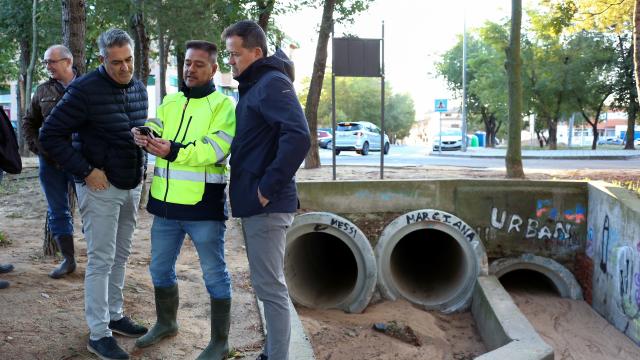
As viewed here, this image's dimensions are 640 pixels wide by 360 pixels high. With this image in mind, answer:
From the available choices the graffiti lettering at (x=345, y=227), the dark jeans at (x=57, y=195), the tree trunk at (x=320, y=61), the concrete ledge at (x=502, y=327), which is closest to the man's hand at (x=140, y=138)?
the dark jeans at (x=57, y=195)

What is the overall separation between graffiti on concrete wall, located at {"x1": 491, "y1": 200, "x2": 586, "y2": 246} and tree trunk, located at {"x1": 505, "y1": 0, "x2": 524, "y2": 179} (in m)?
2.65

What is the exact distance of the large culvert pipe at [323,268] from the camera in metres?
8.85

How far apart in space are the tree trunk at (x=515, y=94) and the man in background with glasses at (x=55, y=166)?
29.8 ft

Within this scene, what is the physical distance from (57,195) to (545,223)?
7291 mm

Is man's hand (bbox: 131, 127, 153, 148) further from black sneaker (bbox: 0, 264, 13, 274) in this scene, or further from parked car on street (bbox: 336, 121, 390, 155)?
parked car on street (bbox: 336, 121, 390, 155)

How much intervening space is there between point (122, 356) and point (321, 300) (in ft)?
19.1

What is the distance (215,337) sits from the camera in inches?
157

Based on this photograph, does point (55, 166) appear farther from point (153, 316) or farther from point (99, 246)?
point (99, 246)

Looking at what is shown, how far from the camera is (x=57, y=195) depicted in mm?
5367

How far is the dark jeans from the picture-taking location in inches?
210

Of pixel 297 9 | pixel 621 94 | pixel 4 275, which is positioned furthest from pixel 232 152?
pixel 621 94

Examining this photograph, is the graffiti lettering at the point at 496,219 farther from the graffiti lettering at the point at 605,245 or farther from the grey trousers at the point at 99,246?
the grey trousers at the point at 99,246

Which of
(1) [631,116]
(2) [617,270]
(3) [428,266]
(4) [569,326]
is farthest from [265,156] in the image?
(1) [631,116]

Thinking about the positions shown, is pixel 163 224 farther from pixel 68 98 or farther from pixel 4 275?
pixel 4 275
